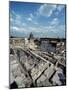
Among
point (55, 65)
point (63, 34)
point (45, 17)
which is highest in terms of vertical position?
point (45, 17)

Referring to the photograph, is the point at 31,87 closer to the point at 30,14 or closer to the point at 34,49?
the point at 34,49

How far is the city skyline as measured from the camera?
2.35 m

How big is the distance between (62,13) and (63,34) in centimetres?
25

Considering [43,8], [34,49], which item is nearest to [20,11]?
[43,8]

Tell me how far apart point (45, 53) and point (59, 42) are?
0.21 metres

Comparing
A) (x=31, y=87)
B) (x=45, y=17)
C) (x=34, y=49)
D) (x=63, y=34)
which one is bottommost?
(x=31, y=87)

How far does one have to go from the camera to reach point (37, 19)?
2.41 metres

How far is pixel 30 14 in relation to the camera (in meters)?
2.39

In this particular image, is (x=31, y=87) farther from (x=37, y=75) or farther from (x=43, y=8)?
(x=43, y=8)

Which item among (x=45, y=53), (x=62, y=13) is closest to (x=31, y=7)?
(x=62, y=13)

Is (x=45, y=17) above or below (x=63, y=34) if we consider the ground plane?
above

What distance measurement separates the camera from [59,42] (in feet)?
8.06

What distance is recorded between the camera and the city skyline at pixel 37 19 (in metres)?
2.35

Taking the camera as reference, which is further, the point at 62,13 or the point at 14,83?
the point at 62,13
